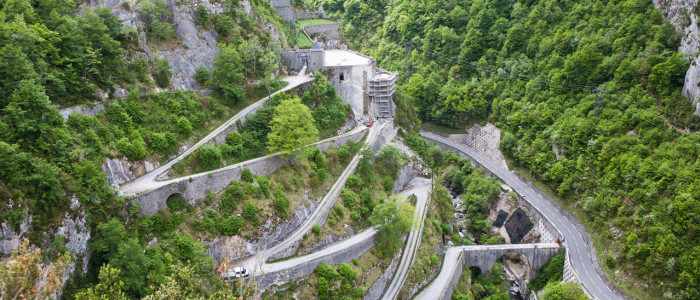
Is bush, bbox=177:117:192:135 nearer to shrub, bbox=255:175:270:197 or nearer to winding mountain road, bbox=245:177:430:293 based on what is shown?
shrub, bbox=255:175:270:197

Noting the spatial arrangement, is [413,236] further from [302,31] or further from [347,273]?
[302,31]

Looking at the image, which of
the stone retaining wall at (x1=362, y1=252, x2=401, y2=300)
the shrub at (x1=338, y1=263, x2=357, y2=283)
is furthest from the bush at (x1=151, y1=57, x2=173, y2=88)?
the stone retaining wall at (x1=362, y1=252, x2=401, y2=300)

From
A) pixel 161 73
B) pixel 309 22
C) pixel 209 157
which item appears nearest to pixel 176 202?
pixel 209 157

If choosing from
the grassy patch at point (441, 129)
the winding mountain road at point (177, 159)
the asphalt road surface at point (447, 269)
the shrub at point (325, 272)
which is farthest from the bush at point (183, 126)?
the grassy patch at point (441, 129)

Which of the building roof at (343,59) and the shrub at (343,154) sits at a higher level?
the building roof at (343,59)

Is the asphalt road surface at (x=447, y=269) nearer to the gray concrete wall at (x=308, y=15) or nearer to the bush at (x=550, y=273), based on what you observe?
the bush at (x=550, y=273)

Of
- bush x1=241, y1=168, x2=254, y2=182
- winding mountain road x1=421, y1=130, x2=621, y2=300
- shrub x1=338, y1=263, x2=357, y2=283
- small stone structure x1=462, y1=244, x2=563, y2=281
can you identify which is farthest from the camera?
small stone structure x1=462, y1=244, x2=563, y2=281

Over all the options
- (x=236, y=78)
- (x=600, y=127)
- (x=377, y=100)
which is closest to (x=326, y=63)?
(x=377, y=100)

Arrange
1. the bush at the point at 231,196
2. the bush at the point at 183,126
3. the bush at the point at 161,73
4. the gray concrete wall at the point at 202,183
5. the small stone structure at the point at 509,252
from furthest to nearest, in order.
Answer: the small stone structure at the point at 509,252 < the bush at the point at 161,73 < the bush at the point at 183,126 < the bush at the point at 231,196 < the gray concrete wall at the point at 202,183
